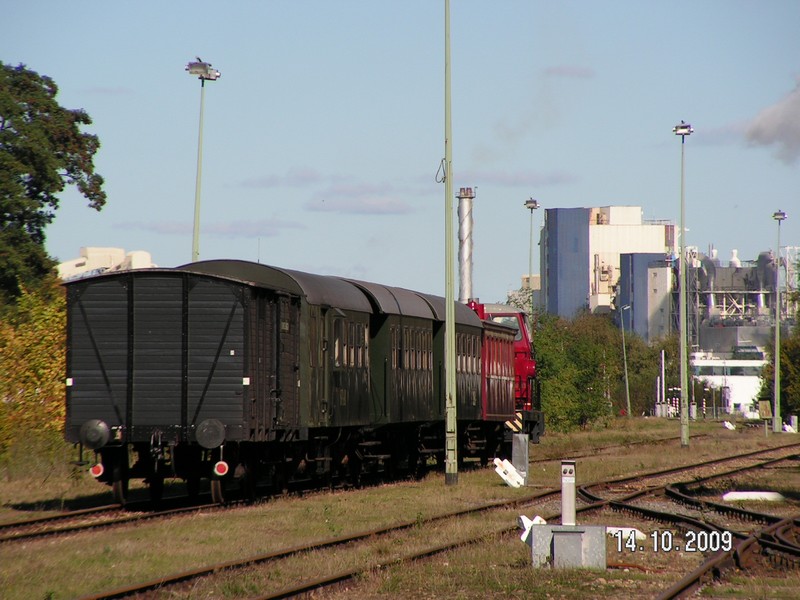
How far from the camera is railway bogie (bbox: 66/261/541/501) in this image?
62.8 ft

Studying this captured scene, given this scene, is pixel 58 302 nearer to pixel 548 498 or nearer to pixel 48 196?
pixel 548 498

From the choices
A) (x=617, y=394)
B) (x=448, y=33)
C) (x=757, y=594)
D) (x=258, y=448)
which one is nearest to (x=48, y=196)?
(x=448, y=33)

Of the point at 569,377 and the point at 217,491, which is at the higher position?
the point at 569,377

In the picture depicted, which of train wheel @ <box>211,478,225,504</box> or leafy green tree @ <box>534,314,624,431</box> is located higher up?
leafy green tree @ <box>534,314,624,431</box>

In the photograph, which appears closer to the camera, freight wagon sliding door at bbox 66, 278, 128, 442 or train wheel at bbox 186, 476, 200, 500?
freight wagon sliding door at bbox 66, 278, 128, 442

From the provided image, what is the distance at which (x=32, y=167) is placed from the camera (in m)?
50.4

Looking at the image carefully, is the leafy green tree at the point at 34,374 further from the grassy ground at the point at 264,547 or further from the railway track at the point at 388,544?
the railway track at the point at 388,544

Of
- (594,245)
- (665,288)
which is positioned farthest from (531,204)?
(594,245)

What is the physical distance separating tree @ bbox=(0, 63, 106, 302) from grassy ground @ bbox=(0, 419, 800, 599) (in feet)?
83.4

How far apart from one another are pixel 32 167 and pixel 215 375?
3414 centimetres

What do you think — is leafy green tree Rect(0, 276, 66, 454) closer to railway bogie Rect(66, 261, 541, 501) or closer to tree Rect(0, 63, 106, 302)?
railway bogie Rect(66, 261, 541, 501)

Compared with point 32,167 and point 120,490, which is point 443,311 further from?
point 32,167

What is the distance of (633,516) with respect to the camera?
1969cm

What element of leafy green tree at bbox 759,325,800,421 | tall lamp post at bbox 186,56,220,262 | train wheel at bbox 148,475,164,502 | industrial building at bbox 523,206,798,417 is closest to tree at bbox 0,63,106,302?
tall lamp post at bbox 186,56,220,262
